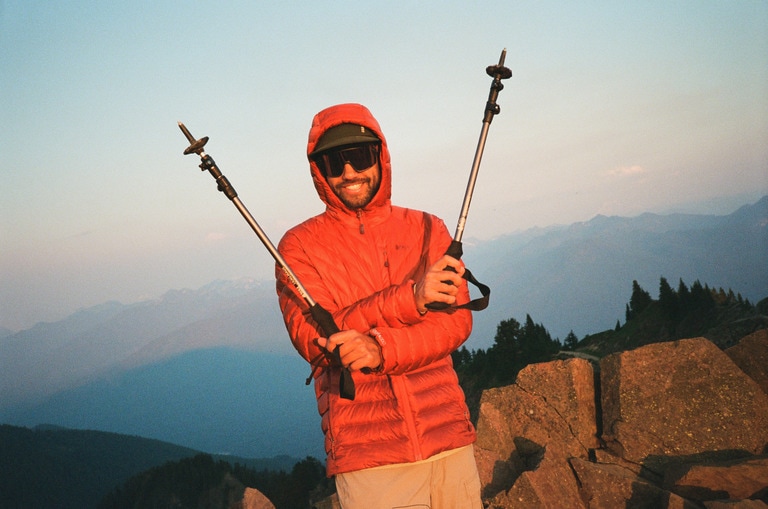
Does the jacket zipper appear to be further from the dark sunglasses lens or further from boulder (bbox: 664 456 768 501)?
boulder (bbox: 664 456 768 501)

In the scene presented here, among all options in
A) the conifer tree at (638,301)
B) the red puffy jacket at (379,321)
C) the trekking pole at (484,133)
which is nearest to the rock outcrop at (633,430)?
the red puffy jacket at (379,321)

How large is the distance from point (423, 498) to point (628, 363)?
24.7 feet

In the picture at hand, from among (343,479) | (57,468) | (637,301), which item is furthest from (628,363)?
(57,468)

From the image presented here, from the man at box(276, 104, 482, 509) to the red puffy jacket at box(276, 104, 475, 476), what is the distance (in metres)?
0.01

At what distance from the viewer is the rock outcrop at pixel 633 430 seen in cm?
840

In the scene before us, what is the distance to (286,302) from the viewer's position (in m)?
4.79

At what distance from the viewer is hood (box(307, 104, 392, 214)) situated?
492cm

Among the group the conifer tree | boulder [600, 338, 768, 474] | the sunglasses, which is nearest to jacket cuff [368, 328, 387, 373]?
the sunglasses

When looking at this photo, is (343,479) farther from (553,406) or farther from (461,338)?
(553,406)

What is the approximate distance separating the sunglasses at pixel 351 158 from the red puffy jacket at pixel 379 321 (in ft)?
0.55

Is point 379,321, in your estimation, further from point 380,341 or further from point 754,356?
point 754,356

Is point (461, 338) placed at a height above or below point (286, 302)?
below

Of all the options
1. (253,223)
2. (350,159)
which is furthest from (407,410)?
(350,159)

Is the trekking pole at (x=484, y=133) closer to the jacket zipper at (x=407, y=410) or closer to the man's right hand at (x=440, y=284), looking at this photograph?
the man's right hand at (x=440, y=284)
